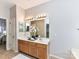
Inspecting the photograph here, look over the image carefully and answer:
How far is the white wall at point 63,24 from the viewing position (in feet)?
10.6

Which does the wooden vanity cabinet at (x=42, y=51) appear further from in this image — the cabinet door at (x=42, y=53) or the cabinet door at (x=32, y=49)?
the cabinet door at (x=32, y=49)

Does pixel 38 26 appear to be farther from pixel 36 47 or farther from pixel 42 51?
pixel 42 51

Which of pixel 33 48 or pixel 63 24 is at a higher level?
pixel 63 24

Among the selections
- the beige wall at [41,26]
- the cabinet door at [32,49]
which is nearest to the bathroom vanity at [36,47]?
the cabinet door at [32,49]

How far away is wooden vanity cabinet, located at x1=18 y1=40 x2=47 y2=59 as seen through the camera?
383 centimetres

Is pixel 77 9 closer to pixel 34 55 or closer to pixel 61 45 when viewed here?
pixel 61 45

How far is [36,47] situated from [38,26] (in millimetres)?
1219

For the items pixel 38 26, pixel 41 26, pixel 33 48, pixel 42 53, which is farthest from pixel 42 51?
pixel 38 26

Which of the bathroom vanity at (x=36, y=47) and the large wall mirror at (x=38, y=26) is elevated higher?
the large wall mirror at (x=38, y=26)

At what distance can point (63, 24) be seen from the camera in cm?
362

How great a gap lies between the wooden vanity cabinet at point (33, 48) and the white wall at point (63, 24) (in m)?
0.43

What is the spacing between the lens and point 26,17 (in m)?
5.83

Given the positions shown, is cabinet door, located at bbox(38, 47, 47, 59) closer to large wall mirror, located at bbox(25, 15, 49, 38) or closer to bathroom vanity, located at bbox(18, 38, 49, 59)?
bathroom vanity, located at bbox(18, 38, 49, 59)

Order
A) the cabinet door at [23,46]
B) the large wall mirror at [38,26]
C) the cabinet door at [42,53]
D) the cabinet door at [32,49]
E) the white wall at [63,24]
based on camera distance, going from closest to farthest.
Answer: the white wall at [63,24] < the cabinet door at [42,53] < the cabinet door at [32,49] < the large wall mirror at [38,26] < the cabinet door at [23,46]
